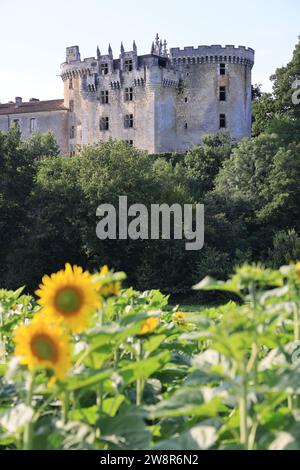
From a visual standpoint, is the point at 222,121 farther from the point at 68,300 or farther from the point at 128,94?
the point at 68,300

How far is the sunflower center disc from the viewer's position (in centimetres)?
270

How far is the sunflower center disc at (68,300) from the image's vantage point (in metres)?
2.70

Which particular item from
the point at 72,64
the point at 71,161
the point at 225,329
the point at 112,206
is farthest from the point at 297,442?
the point at 72,64

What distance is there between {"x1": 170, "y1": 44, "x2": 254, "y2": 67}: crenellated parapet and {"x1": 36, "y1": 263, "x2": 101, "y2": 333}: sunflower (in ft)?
185

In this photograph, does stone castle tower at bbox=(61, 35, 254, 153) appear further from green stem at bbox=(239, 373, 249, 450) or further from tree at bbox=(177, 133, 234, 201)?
green stem at bbox=(239, 373, 249, 450)

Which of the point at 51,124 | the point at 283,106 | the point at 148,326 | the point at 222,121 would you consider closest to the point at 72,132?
the point at 51,124

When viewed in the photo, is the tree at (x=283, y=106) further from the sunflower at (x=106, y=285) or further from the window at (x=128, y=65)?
the sunflower at (x=106, y=285)

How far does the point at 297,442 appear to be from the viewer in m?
2.41

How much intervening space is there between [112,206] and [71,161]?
463cm

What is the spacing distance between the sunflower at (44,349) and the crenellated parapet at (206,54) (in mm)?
56759

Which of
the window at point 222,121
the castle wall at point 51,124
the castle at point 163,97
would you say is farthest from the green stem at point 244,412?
the castle wall at point 51,124

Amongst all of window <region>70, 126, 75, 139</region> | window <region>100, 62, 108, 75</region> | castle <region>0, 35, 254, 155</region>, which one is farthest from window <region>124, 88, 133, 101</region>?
window <region>70, 126, 75, 139</region>

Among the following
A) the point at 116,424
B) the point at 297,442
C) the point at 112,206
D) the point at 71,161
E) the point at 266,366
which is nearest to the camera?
the point at 297,442
